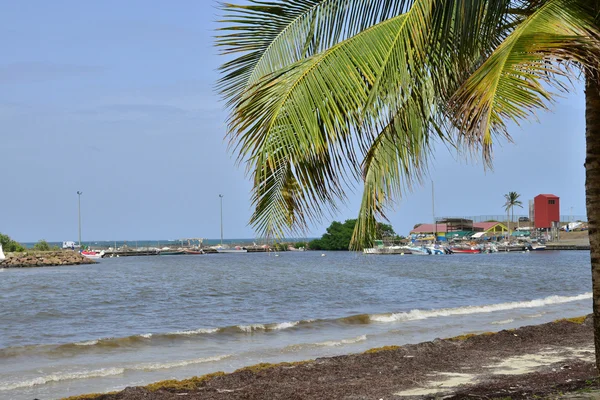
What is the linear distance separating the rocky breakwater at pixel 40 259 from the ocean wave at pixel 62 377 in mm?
77907

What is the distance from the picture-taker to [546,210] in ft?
401

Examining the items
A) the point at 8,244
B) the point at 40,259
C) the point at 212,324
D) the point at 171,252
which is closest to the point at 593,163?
the point at 212,324

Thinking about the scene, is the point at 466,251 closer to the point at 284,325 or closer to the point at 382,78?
the point at 284,325

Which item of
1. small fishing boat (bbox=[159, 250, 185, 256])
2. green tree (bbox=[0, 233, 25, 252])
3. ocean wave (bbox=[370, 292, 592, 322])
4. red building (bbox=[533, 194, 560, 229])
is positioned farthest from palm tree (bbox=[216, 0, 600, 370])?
small fishing boat (bbox=[159, 250, 185, 256])

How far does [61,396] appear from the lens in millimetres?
11711

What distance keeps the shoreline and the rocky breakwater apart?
267 ft

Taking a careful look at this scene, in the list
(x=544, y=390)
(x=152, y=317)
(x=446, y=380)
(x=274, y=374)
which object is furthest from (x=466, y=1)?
(x=152, y=317)

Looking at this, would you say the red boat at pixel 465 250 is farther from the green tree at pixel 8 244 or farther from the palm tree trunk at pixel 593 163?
the palm tree trunk at pixel 593 163

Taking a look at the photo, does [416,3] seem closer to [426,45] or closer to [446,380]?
[426,45]

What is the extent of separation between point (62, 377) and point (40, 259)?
83118 millimetres

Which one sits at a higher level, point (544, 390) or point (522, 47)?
point (522, 47)

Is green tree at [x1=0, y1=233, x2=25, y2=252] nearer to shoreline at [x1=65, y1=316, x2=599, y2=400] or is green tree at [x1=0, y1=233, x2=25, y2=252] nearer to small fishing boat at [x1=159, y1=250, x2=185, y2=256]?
small fishing boat at [x1=159, y1=250, x2=185, y2=256]

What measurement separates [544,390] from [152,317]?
1981cm

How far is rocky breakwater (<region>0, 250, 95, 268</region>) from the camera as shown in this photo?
86312mm
